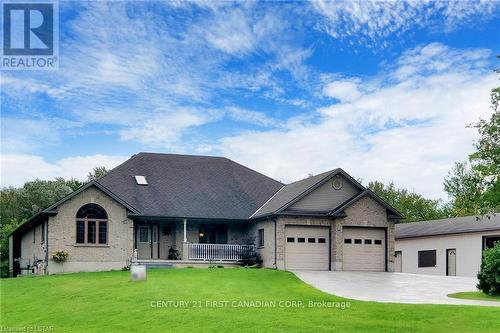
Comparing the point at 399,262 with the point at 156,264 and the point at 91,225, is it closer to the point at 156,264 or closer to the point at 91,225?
the point at 156,264

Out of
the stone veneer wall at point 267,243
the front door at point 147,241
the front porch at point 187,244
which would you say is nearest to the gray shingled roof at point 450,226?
the stone veneer wall at point 267,243

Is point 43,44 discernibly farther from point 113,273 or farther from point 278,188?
point 278,188

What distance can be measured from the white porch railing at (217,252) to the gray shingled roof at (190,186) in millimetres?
1671

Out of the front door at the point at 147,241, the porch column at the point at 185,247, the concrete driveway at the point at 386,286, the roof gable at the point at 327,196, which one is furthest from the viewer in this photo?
the front door at the point at 147,241

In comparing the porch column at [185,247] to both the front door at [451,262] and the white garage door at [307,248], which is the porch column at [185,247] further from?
the front door at [451,262]

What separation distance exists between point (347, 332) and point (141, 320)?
657cm

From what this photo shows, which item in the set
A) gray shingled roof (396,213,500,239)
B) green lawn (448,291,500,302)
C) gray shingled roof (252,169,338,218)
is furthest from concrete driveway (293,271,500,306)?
gray shingled roof (396,213,500,239)

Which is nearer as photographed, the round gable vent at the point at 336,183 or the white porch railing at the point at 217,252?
the round gable vent at the point at 336,183

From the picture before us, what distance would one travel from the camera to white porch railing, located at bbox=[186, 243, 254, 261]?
38.6 m

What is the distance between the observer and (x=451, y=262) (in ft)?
146

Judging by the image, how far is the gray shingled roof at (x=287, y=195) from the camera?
1478 inches

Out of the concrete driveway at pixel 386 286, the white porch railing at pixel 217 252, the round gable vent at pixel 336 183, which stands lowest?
the concrete driveway at pixel 386 286

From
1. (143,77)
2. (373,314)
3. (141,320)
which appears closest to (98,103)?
(143,77)

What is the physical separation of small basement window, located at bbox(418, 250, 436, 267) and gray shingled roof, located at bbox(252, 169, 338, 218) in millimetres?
11636
